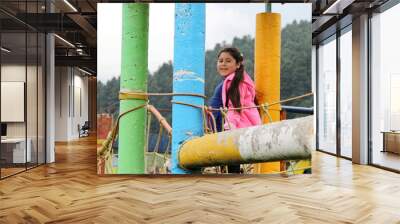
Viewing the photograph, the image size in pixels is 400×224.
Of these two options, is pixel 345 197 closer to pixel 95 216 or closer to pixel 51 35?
pixel 95 216

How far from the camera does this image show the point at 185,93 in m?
6.42

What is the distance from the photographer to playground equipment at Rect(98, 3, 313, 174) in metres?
6.40

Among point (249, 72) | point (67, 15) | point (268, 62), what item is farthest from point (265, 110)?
point (67, 15)

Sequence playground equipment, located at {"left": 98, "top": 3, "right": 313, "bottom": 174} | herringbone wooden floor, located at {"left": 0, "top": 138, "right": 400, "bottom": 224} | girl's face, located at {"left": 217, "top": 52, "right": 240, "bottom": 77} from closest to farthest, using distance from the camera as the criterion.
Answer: herringbone wooden floor, located at {"left": 0, "top": 138, "right": 400, "bottom": 224} → playground equipment, located at {"left": 98, "top": 3, "right": 313, "bottom": 174} → girl's face, located at {"left": 217, "top": 52, "right": 240, "bottom": 77}

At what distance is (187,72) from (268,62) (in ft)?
4.20

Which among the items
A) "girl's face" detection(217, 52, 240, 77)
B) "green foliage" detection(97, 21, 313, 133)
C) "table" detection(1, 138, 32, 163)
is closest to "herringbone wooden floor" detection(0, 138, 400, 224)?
"table" detection(1, 138, 32, 163)

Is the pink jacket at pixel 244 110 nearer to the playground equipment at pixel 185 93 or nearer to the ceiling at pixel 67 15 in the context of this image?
the playground equipment at pixel 185 93

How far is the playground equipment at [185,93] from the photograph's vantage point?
6.40 meters

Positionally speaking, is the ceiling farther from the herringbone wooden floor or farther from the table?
the herringbone wooden floor

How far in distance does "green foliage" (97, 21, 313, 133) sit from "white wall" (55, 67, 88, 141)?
33.8 feet

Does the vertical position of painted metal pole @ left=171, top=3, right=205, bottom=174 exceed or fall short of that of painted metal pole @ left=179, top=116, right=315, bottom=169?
it exceeds it

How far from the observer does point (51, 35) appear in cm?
846

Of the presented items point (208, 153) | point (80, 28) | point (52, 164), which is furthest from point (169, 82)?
point (80, 28)

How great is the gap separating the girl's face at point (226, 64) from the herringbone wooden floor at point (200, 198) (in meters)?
1.69
